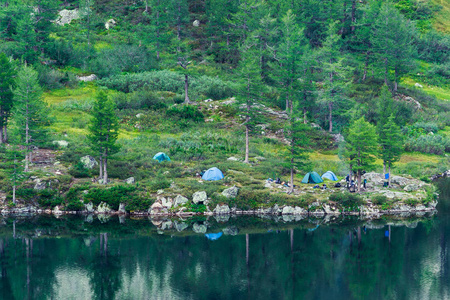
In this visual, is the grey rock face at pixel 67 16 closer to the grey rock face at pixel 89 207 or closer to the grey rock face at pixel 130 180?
the grey rock face at pixel 130 180

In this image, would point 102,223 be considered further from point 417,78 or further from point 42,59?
point 417,78

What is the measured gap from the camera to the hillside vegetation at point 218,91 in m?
51.3

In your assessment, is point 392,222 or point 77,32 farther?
point 77,32

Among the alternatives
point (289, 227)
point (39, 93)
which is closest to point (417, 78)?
point (289, 227)

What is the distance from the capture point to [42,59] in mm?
83750

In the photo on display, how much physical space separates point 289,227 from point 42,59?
55.4 m

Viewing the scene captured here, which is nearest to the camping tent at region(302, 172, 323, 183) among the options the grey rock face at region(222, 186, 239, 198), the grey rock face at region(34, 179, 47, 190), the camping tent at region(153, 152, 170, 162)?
the grey rock face at region(222, 186, 239, 198)

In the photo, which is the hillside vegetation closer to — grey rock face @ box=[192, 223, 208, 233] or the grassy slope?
the grassy slope

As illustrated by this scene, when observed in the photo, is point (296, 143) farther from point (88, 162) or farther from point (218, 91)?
point (218, 91)

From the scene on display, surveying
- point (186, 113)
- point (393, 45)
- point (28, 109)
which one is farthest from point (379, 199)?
point (393, 45)

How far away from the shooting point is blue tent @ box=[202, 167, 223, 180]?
52188mm

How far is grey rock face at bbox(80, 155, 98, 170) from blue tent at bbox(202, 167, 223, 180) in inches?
440

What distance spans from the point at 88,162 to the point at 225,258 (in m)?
21.1

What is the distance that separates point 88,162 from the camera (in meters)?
53.4
